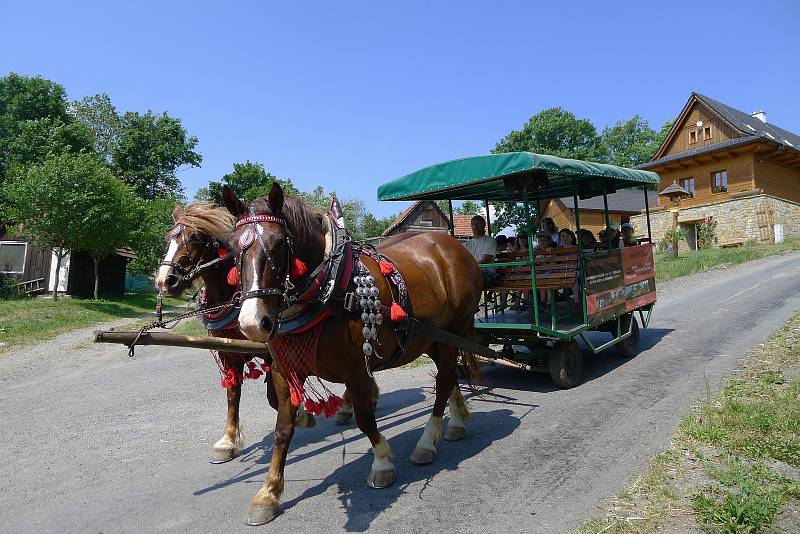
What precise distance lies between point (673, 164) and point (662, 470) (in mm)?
30204

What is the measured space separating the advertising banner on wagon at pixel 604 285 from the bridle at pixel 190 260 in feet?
13.8

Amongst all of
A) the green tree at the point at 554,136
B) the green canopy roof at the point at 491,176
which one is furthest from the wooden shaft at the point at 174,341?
the green tree at the point at 554,136

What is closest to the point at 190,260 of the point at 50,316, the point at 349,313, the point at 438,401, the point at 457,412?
the point at 349,313

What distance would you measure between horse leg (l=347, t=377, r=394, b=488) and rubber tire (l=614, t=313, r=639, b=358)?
497 cm

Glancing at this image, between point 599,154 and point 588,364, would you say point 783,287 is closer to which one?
point 588,364

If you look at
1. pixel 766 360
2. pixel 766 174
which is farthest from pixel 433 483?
pixel 766 174

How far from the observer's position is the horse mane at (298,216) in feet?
9.95

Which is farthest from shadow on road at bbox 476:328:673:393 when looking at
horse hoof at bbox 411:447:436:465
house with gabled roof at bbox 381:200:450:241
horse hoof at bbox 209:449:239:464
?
house with gabled roof at bbox 381:200:450:241

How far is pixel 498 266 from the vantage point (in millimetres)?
6137

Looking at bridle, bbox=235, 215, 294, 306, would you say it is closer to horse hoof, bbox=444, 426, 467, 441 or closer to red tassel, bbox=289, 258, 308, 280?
red tassel, bbox=289, 258, 308, 280

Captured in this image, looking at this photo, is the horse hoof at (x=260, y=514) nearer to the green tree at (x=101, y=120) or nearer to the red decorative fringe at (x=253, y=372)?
the red decorative fringe at (x=253, y=372)

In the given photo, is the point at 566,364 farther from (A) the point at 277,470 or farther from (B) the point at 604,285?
(A) the point at 277,470

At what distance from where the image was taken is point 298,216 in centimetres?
318

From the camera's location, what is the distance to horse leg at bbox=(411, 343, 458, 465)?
4035 mm
